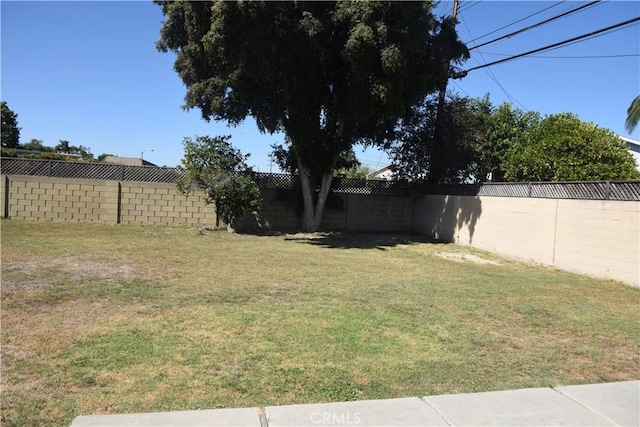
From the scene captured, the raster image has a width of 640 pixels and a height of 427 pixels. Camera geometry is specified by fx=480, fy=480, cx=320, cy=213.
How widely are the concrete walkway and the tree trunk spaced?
47.5 feet

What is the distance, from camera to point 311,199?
18.5 meters

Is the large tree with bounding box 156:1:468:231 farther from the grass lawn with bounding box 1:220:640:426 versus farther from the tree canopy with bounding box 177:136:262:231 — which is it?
the grass lawn with bounding box 1:220:640:426

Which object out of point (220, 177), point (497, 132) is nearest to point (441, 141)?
point (497, 132)

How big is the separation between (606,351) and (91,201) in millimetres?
16774

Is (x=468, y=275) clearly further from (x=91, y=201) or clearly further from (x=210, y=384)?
(x=91, y=201)

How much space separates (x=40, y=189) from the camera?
1698 centimetres

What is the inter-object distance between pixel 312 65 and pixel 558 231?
8548 mm

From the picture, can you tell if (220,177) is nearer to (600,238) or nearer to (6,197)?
(6,197)

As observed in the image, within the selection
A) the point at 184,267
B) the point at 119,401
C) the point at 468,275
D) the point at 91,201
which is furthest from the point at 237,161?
the point at 119,401

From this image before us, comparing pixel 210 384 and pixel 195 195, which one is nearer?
pixel 210 384

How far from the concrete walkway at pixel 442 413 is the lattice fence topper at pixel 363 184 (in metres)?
7.42

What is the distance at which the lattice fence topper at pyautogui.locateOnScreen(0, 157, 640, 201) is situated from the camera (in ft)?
34.6

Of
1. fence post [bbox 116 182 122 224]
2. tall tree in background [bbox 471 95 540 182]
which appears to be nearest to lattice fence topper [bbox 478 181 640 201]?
tall tree in background [bbox 471 95 540 182]

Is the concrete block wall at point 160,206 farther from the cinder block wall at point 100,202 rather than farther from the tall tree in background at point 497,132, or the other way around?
the tall tree in background at point 497,132
